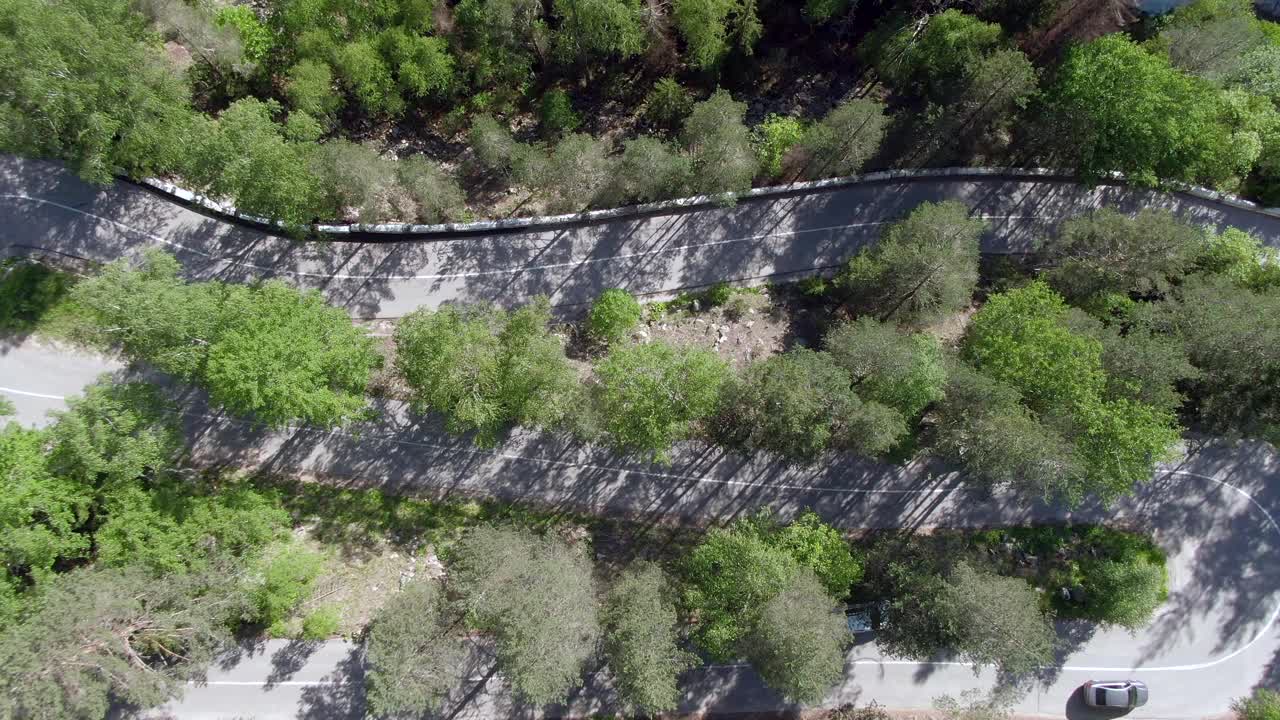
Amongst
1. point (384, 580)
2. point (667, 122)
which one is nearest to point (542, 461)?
point (384, 580)

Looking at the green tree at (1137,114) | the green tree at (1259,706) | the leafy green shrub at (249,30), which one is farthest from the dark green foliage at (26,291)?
the green tree at (1259,706)

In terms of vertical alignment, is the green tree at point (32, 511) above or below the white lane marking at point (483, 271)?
below

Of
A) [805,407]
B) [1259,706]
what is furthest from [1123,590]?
[805,407]

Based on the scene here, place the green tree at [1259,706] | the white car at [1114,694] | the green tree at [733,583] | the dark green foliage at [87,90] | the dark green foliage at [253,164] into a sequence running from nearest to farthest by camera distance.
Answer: the dark green foliage at [87,90]
the green tree at [733,583]
the dark green foliage at [253,164]
the green tree at [1259,706]
the white car at [1114,694]

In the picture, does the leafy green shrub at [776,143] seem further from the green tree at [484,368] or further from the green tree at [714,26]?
the green tree at [484,368]

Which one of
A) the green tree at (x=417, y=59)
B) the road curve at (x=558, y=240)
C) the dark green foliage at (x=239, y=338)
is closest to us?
the dark green foliage at (x=239, y=338)

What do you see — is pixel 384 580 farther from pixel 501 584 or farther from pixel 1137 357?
pixel 1137 357

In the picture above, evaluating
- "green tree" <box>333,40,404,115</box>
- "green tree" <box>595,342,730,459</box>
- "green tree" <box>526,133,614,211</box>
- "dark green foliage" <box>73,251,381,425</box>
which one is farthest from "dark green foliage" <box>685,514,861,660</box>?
"green tree" <box>333,40,404,115</box>

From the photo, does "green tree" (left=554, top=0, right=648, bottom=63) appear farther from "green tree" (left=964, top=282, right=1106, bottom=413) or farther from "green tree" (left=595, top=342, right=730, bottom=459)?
"green tree" (left=964, top=282, right=1106, bottom=413)
